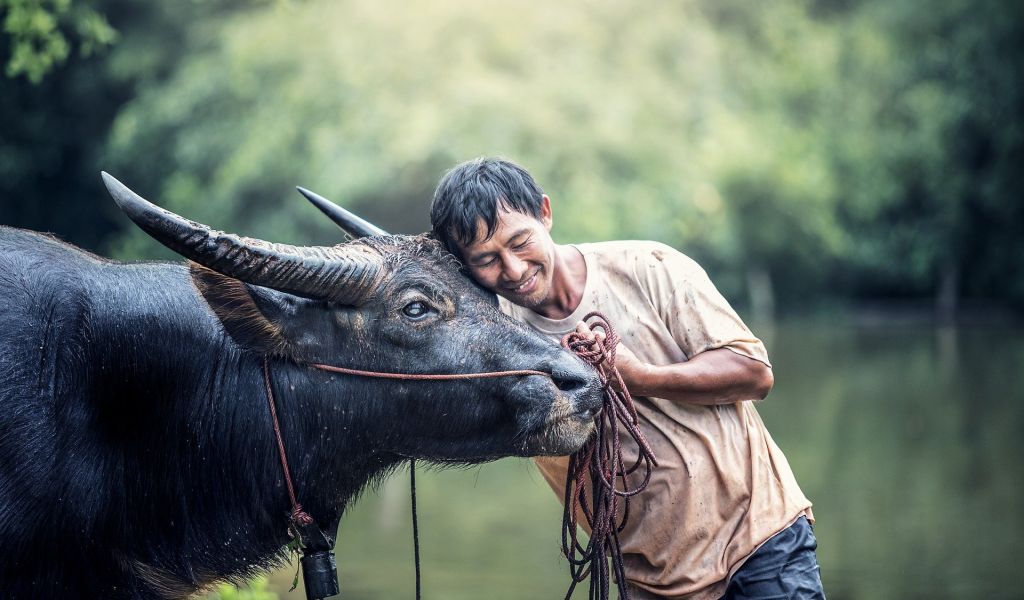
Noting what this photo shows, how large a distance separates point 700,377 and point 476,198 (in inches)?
34.5

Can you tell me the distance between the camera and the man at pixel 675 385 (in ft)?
11.3

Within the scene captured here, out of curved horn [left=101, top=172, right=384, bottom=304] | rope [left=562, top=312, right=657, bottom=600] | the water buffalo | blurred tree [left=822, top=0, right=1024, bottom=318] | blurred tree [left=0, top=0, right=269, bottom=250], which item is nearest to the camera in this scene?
curved horn [left=101, top=172, right=384, bottom=304]

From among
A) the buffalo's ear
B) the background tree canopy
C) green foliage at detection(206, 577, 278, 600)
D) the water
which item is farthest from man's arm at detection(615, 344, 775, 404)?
the background tree canopy

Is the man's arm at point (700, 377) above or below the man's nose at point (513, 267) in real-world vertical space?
below

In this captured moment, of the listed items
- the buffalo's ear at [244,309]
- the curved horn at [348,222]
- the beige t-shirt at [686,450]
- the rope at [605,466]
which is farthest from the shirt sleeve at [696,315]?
the buffalo's ear at [244,309]

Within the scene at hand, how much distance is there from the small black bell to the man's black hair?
1028 mm

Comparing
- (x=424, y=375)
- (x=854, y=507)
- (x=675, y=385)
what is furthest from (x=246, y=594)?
(x=854, y=507)

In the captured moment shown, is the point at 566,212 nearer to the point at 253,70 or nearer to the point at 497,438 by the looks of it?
the point at 253,70

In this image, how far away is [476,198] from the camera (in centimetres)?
352

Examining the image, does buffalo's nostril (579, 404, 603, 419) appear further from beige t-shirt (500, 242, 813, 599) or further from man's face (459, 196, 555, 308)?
man's face (459, 196, 555, 308)

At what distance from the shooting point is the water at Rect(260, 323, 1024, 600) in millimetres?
10211

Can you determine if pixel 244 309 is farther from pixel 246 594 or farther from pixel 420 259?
pixel 246 594

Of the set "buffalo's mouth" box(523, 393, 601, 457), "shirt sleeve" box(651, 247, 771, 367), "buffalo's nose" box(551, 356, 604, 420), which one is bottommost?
"buffalo's mouth" box(523, 393, 601, 457)

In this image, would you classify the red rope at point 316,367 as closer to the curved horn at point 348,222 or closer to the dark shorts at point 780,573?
the curved horn at point 348,222
